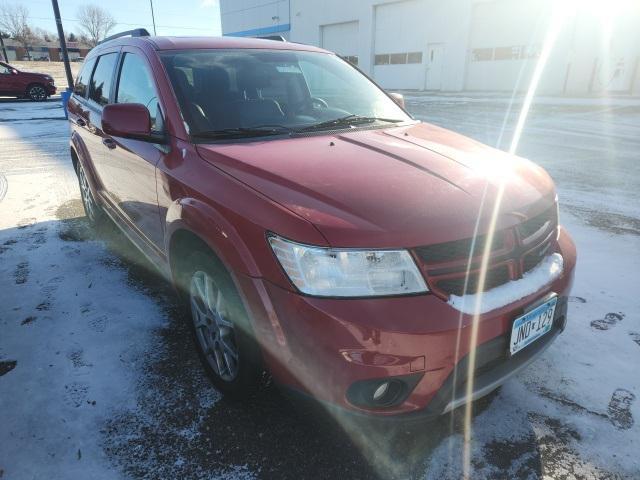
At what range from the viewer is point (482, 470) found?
1.86 metres

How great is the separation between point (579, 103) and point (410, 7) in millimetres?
13168

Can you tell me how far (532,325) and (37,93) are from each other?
21.7 m

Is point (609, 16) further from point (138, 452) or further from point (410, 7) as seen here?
point (138, 452)

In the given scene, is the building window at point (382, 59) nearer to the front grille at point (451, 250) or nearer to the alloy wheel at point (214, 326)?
the alloy wheel at point (214, 326)

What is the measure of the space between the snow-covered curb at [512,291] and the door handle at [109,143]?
2.58 m

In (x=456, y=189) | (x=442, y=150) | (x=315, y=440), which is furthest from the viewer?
(x=442, y=150)

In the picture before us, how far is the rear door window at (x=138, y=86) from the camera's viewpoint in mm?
2539

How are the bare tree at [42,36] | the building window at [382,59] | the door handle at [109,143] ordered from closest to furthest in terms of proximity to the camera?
1. the door handle at [109,143]
2. the building window at [382,59]
3. the bare tree at [42,36]

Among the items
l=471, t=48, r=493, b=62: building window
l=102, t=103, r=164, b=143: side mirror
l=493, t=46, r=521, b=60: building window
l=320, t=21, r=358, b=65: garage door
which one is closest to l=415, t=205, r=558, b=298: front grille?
l=102, t=103, r=164, b=143: side mirror

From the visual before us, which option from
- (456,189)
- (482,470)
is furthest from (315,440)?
(456,189)

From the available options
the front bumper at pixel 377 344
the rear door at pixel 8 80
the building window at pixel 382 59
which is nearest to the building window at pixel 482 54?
the building window at pixel 382 59

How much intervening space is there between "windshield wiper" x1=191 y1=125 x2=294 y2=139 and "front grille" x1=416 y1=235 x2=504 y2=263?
47.0 inches

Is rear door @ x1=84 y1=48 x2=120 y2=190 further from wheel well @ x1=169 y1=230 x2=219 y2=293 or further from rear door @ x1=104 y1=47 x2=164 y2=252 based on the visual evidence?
wheel well @ x1=169 y1=230 x2=219 y2=293

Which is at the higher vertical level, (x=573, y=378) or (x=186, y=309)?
(x=186, y=309)
